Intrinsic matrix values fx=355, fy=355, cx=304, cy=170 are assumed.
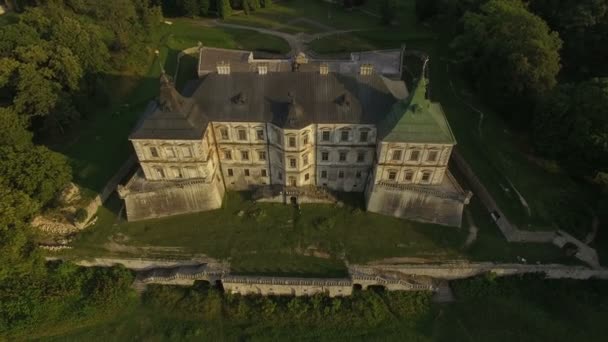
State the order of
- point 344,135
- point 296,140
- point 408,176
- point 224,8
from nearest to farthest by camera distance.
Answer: point 296,140 < point 344,135 < point 408,176 < point 224,8

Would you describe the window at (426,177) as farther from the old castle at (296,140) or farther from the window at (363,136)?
the window at (363,136)

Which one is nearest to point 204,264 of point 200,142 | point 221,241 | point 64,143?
point 221,241

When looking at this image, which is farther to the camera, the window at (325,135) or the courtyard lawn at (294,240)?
the window at (325,135)

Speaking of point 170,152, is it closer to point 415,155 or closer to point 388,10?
point 415,155

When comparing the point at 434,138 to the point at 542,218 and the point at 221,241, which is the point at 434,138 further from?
the point at 221,241

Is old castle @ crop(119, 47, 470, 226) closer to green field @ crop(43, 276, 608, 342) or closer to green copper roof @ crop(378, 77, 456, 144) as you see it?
green copper roof @ crop(378, 77, 456, 144)

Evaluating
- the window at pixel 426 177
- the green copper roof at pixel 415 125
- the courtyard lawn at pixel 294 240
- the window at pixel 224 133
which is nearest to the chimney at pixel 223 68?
the window at pixel 224 133

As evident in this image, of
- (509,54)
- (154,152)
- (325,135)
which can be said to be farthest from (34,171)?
(509,54)
